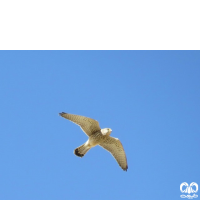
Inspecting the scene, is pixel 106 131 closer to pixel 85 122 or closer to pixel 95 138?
pixel 95 138

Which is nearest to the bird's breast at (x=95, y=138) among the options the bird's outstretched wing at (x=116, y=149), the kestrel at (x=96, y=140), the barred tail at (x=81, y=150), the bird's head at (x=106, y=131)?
the kestrel at (x=96, y=140)

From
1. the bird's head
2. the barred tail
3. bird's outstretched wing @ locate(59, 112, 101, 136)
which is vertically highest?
bird's outstretched wing @ locate(59, 112, 101, 136)

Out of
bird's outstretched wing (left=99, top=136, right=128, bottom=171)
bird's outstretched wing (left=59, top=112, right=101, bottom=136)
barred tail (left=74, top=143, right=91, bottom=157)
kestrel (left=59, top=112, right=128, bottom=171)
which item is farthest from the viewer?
bird's outstretched wing (left=99, top=136, right=128, bottom=171)

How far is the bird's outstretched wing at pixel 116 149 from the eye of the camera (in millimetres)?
10390

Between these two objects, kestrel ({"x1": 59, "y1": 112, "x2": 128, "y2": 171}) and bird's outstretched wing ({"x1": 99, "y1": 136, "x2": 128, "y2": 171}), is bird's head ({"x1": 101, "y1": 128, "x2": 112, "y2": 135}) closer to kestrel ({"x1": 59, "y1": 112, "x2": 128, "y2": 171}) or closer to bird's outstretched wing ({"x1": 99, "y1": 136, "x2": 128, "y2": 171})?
kestrel ({"x1": 59, "y1": 112, "x2": 128, "y2": 171})

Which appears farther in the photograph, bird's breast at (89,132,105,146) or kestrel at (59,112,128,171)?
bird's breast at (89,132,105,146)

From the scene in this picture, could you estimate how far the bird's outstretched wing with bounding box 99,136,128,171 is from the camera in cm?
1039

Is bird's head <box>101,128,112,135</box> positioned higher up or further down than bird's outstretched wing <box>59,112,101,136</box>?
further down

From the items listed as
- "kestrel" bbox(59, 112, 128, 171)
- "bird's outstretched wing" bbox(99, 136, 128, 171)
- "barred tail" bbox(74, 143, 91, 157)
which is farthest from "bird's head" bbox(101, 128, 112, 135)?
"barred tail" bbox(74, 143, 91, 157)
